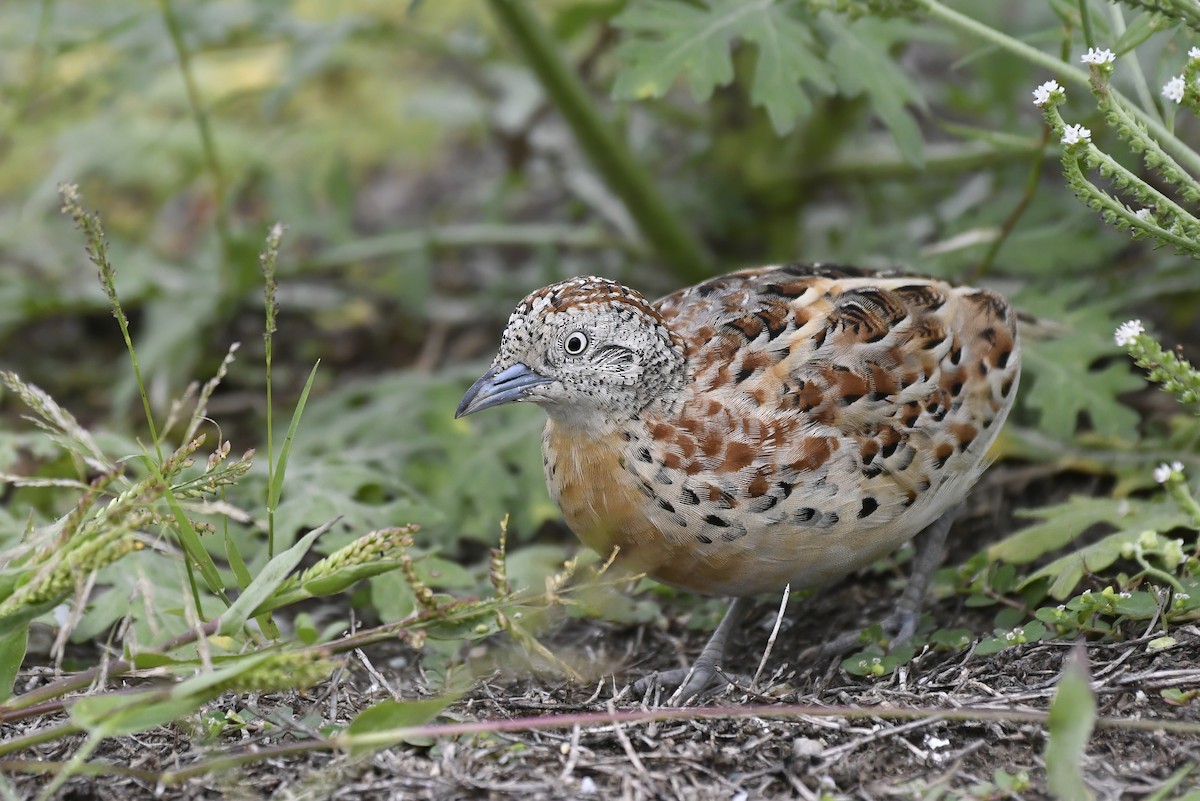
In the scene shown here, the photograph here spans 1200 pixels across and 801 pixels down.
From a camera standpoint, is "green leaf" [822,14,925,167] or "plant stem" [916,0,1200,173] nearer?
"plant stem" [916,0,1200,173]

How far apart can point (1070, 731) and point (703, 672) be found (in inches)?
61.0

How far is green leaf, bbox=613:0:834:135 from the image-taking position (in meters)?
4.50

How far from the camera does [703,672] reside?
13.4ft

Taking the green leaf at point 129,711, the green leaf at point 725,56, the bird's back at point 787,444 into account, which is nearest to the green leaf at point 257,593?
the green leaf at point 129,711

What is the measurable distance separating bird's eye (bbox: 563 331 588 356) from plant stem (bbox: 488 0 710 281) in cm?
230

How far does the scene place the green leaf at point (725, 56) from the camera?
4.50 meters

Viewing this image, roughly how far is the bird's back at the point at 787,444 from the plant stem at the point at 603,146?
6.61ft

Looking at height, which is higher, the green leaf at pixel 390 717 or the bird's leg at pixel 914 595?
the green leaf at pixel 390 717

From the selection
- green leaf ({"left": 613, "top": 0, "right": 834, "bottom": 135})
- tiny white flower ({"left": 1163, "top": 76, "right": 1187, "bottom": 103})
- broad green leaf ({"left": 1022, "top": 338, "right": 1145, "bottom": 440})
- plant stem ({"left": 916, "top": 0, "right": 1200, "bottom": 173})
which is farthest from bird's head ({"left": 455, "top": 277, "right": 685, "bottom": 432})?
broad green leaf ({"left": 1022, "top": 338, "right": 1145, "bottom": 440})

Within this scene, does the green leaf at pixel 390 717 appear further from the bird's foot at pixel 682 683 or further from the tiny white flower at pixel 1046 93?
the tiny white flower at pixel 1046 93

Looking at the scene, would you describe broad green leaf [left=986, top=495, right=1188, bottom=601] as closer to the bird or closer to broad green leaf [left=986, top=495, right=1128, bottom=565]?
broad green leaf [left=986, top=495, right=1128, bottom=565]

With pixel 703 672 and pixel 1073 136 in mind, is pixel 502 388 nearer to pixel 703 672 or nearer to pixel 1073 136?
pixel 703 672

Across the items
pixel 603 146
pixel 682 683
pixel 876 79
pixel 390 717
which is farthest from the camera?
pixel 603 146

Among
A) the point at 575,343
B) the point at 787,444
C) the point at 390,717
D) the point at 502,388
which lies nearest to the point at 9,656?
the point at 390,717
